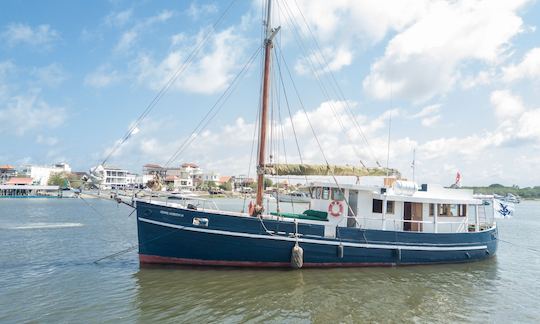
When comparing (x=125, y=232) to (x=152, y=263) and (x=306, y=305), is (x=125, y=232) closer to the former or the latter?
(x=152, y=263)

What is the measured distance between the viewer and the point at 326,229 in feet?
46.9

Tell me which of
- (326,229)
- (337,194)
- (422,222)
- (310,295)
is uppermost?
(337,194)

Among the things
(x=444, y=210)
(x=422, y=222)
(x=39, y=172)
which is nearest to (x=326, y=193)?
(x=422, y=222)

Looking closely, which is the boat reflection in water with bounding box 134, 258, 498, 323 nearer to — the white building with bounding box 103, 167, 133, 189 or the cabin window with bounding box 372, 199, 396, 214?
the cabin window with bounding box 372, 199, 396, 214

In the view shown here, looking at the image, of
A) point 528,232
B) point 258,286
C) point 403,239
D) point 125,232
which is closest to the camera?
point 258,286

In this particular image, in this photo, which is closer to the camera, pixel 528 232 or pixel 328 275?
pixel 328 275

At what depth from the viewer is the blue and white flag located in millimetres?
18703

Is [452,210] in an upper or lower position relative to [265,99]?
lower

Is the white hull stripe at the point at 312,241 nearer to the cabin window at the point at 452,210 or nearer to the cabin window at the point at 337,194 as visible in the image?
the cabin window at the point at 452,210

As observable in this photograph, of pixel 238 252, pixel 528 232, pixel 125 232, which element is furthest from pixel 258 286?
pixel 528 232

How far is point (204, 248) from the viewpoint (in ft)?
44.2

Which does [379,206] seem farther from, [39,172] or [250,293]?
[39,172]

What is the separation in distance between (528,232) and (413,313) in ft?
98.0

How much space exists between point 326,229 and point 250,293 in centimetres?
445
